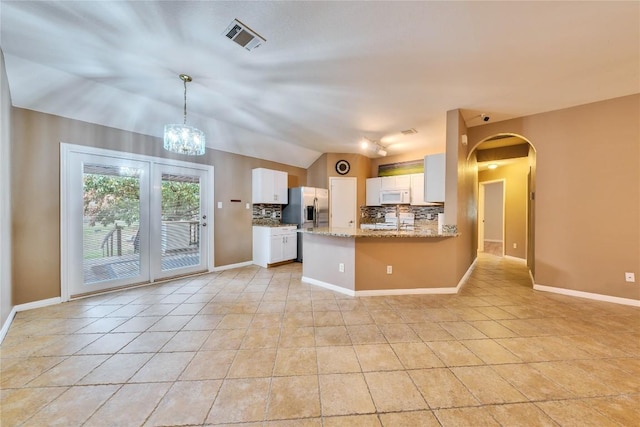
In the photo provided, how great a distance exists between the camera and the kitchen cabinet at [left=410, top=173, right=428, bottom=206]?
5.26m

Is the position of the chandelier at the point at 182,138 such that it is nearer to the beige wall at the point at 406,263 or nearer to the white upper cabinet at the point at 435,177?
the beige wall at the point at 406,263

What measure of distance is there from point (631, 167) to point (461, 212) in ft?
6.28

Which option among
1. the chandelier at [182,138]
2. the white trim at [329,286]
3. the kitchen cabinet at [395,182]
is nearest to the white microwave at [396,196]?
the kitchen cabinet at [395,182]

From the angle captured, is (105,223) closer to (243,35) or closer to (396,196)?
(243,35)

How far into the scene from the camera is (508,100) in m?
3.03

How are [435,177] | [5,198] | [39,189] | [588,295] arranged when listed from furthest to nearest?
1. [435,177]
2. [588,295]
3. [39,189]
4. [5,198]

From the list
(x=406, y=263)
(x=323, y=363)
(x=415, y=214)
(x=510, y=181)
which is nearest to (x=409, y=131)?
(x=415, y=214)

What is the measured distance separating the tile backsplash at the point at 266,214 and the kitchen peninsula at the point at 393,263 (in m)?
2.23

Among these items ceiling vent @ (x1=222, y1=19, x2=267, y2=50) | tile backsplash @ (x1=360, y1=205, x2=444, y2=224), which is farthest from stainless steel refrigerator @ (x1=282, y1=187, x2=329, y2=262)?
ceiling vent @ (x1=222, y1=19, x2=267, y2=50)

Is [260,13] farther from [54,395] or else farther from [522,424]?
[522,424]

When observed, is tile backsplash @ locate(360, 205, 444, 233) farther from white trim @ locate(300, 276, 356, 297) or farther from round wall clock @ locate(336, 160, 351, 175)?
white trim @ locate(300, 276, 356, 297)

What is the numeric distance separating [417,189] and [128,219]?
5.33m

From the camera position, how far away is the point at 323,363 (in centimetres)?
184

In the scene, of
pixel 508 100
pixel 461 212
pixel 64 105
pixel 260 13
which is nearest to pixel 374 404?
pixel 260 13
